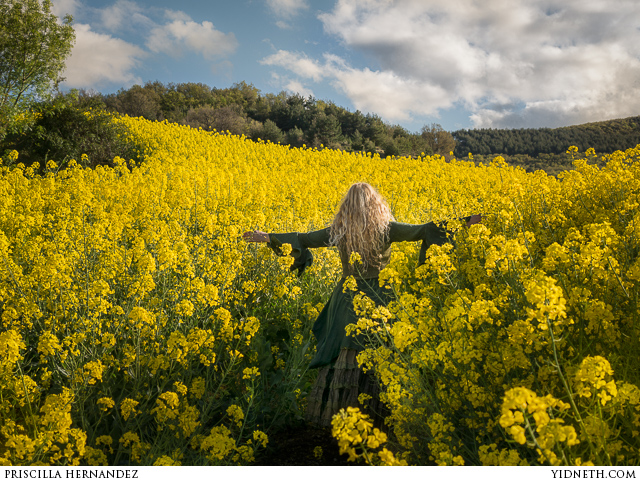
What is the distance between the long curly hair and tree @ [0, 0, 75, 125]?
1763cm

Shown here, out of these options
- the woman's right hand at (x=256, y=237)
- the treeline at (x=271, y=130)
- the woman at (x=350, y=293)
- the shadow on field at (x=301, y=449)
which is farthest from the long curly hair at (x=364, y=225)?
the treeline at (x=271, y=130)

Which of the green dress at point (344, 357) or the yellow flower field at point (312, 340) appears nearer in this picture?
the yellow flower field at point (312, 340)

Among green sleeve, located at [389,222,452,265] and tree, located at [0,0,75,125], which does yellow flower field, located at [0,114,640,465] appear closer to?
green sleeve, located at [389,222,452,265]

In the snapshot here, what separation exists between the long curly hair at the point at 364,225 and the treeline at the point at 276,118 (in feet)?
61.9

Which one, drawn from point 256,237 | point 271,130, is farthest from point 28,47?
point 256,237

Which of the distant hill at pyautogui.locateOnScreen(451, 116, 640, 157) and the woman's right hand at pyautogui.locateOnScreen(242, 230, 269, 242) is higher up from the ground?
the distant hill at pyautogui.locateOnScreen(451, 116, 640, 157)

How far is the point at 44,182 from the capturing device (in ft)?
25.6

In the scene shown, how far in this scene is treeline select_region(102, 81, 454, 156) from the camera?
890 inches

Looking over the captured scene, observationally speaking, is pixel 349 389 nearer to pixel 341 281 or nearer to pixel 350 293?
pixel 350 293

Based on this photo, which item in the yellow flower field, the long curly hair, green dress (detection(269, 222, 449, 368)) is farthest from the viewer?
the long curly hair

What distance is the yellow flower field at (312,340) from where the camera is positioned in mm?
1567

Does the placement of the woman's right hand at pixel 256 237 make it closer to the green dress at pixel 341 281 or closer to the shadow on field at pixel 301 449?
the green dress at pixel 341 281

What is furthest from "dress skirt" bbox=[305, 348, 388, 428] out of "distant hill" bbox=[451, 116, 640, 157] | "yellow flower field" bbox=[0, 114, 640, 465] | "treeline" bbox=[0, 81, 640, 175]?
"distant hill" bbox=[451, 116, 640, 157]

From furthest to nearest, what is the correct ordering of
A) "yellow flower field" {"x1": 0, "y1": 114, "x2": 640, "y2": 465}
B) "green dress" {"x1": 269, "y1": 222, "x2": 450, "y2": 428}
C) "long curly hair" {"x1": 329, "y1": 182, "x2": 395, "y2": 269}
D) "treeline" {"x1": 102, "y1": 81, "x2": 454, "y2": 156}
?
"treeline" {"x1": 102, "y1": 81, "x2": 454, "y2": 156}, "long curly hair" {"x1": 329, "y1": 182, "x2": 395, "y2": 269}, "green dress" {"x1": 269, "y1": 222, "x2": 450, "y2": 428}, "yellow flower field" {"x1": 0, "y1": 114, "x2": 640, "y2": 465}
